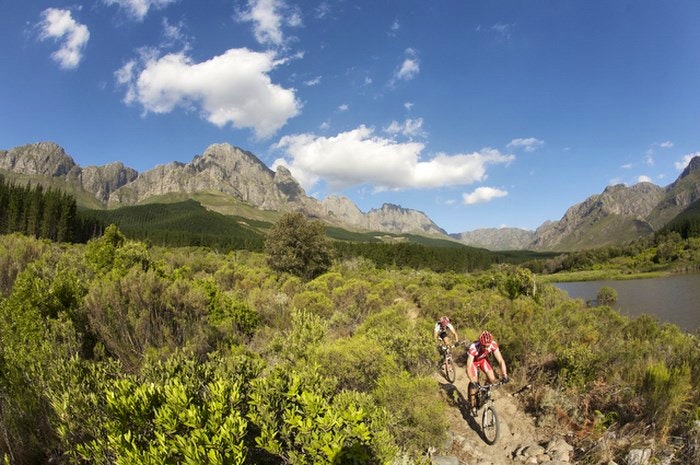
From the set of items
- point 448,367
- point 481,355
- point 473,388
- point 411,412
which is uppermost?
point 481,355

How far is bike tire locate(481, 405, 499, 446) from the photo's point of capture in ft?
23.7

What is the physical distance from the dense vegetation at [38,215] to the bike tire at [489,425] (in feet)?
263

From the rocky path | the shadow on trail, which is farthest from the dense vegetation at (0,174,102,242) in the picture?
the rocky path

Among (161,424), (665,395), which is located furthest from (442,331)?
(161,424)

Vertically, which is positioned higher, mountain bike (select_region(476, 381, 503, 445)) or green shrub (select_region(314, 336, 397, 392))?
green shrub (select_region(314, 336, 397, 392))

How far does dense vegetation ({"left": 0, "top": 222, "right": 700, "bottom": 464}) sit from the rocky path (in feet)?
1.09

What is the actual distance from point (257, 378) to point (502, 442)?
5828mm

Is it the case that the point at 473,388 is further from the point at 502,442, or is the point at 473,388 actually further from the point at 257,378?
the point at 257,378

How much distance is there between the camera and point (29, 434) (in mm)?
4988

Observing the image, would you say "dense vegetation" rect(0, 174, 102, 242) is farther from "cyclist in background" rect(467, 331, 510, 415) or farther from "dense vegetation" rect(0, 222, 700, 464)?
"cyclist in background" rect(467, 331, 510, 415)

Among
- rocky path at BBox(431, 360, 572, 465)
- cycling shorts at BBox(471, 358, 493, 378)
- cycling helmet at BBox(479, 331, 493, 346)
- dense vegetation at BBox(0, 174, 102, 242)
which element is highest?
dense vegetation at BBox(0, 174, 102, 242)

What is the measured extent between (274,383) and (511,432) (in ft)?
20.4

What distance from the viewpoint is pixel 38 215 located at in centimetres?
7031

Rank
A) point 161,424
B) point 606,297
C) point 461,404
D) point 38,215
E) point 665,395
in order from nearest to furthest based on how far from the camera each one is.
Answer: point 161,424 → point 665,395 → point 461,404 → point 606,297 → point 38,215
